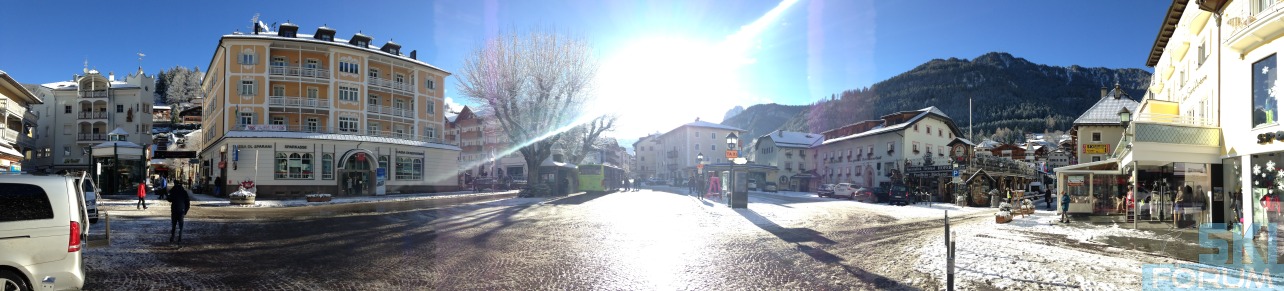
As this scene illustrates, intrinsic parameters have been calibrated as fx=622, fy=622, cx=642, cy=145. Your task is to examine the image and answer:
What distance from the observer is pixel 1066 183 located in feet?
74.7

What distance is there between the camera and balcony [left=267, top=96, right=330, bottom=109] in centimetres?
4069

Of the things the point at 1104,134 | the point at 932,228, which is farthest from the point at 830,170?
the point at 932,228

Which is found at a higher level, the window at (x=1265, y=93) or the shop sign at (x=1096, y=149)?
the window at (x=1265, y=93)

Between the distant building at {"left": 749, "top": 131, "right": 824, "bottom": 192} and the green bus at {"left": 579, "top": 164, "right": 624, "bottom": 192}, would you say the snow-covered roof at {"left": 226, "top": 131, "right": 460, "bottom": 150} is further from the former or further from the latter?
the distant building at {"left": 749, "top": 131, "right": 824, "bottom": 192}

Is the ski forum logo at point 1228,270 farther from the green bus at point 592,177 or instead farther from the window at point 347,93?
the window at point 347,93

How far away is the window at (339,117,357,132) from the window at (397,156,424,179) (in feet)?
12.0

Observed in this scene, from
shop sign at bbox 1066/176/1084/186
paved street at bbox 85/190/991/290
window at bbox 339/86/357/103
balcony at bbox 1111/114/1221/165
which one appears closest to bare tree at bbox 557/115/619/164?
window at bbox 339/86/357/103

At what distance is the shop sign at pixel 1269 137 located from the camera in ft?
43.1

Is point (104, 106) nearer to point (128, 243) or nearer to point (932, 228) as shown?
point (128, 243)

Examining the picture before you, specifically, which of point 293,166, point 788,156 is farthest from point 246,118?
point 788,156

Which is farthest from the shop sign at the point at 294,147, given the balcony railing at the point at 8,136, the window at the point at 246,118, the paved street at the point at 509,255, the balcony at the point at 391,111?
the paved street at the point at 509,255

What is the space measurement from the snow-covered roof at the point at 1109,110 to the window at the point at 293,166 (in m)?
50.6

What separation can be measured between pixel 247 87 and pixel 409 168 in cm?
1139

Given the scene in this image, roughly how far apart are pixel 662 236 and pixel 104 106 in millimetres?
76163
